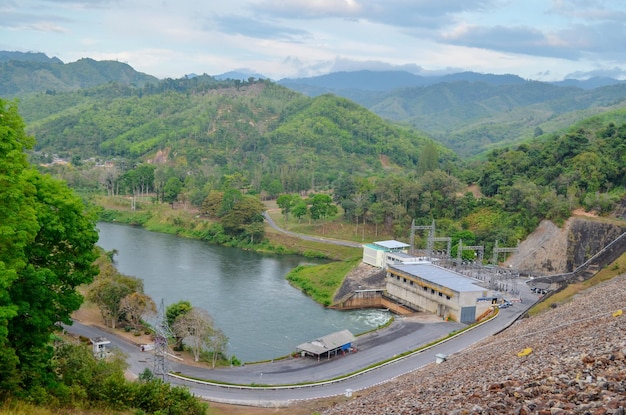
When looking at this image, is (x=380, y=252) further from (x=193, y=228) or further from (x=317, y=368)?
(x=193, y=228)

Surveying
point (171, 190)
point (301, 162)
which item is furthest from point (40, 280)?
point (301, 162)

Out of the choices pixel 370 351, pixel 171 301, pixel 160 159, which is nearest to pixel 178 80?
pixel 160 159

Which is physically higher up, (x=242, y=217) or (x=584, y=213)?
(x=584, y=213)

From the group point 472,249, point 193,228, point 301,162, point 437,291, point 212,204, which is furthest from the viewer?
point 301,162

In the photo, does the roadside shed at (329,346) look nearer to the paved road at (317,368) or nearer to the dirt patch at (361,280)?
the paved road at (317,368)

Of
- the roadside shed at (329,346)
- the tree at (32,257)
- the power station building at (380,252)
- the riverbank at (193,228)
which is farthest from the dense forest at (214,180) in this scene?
the power station building at (380,252)

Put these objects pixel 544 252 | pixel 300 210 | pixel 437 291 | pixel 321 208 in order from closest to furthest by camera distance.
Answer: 1. pixel 437 291
2. pixel 544 252
3. pixel 321 208
4. pixel 300 210

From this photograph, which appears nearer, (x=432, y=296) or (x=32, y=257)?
(x=32, y=257)

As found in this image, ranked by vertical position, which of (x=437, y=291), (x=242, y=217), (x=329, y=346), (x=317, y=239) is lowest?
(x=329, y=346)
